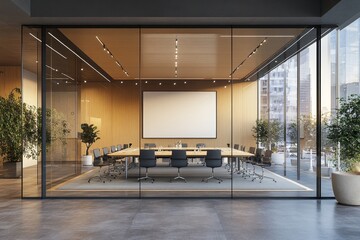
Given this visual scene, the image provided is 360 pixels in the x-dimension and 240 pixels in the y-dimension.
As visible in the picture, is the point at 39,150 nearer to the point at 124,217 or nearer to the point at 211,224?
the point at 124,217

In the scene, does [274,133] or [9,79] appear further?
[9,79]

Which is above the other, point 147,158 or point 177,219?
point 147,158

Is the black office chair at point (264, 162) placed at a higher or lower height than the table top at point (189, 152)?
lower

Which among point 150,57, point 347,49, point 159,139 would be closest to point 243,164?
point 159,139

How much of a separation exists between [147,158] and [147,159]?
2 centimetres

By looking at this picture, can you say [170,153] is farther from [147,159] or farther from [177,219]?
[177,219]

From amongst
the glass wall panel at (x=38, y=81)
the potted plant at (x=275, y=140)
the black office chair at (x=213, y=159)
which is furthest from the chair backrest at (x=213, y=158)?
the glass wall panel at (x=38, y=81)

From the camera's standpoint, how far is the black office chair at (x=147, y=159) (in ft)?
28.8

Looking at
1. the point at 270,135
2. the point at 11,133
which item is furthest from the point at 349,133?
the point at 11,133

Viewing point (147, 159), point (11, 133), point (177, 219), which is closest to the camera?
point (177, 219)

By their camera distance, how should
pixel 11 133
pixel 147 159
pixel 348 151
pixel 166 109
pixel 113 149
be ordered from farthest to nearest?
1. pixel 11 133
2. pixel 166 109
3. pixel 147 159
4. pixel 113 149
5. pixel 348 151

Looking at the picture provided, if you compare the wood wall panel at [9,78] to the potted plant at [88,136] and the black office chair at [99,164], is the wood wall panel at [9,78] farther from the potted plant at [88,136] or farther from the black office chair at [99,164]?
the black office chair at [99,164]

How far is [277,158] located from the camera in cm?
901

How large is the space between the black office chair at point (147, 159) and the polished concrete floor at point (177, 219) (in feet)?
3.64
